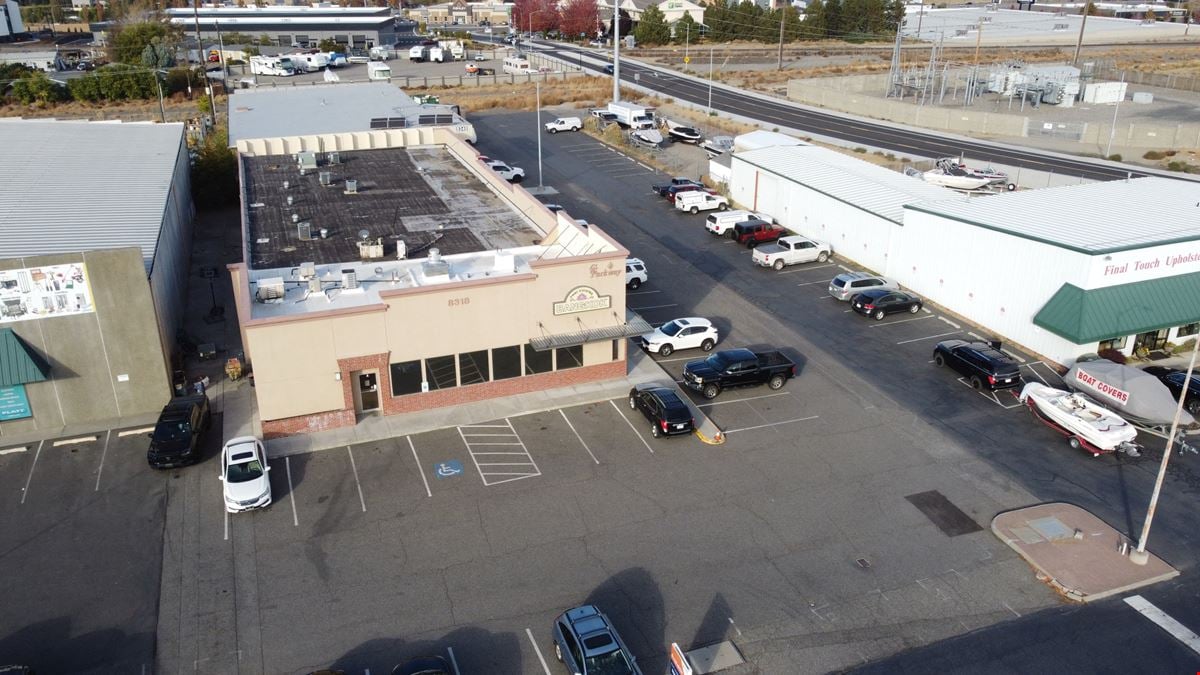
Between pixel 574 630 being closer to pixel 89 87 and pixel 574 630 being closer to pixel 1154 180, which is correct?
pixel 1154 180

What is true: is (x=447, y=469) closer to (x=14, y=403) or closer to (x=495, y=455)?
(x=495, y=455)


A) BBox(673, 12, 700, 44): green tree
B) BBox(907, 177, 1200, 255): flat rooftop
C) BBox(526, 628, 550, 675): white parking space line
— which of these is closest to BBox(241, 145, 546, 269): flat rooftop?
BBox(526, 628, 550, 675): white parking space line

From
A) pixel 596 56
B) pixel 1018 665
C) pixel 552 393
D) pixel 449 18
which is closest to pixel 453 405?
pixel 552 393

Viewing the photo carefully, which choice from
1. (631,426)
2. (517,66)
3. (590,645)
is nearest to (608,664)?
(590,645)

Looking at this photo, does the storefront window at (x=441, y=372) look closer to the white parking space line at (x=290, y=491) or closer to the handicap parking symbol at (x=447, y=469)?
the handicap parking symbol at (x=447, y=469)

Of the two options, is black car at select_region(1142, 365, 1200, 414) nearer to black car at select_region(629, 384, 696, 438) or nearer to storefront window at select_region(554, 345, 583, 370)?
black car at select_region(629, 384, 696, 438)

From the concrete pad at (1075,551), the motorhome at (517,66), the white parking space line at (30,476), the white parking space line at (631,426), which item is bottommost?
the concrete pad at (1075,551)

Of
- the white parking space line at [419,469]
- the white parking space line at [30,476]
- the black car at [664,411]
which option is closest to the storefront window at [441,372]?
the white parking space line at [419,469]
